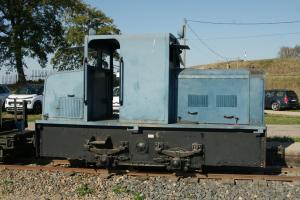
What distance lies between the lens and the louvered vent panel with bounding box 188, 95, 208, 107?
9.20 meters

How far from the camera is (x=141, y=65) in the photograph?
896 cm

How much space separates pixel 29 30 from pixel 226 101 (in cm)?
3464

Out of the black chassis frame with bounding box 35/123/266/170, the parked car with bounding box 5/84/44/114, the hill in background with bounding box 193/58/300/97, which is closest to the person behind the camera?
the black chassis frame with bounding box 35/123/266/170

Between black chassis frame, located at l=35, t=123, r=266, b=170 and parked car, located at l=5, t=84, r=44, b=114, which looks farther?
parked car, located at l=5, t=84, r=44, b=114

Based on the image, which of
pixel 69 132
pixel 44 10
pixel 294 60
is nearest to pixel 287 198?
pixel 69 132

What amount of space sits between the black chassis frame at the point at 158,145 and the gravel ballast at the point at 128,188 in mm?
359

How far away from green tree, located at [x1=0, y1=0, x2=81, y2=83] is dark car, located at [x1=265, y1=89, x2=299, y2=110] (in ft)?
66.2

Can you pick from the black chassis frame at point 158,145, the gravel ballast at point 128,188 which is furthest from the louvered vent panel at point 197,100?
the gravel ballast at point 128,188

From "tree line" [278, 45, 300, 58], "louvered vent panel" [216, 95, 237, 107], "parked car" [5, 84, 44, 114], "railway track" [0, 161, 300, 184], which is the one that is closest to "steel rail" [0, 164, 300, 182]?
"railway track" [0, 161, 300, 184]

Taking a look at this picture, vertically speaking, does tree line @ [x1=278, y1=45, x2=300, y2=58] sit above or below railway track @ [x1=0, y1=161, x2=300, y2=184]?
above

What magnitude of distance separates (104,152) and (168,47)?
246cm

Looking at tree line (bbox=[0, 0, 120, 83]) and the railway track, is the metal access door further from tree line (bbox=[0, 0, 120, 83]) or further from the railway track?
tree line (bbox=[0, 0, 120, 83])

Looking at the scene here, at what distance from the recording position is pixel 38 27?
41.1 meters

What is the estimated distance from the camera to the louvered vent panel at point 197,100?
30.2 ft
